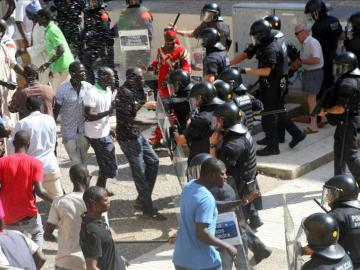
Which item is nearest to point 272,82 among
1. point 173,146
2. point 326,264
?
point 173,146

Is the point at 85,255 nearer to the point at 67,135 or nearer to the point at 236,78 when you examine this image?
the point at 67,135

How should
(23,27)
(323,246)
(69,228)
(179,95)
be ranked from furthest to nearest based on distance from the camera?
(23,27) → (179,95) → (69,228) → (323,246)

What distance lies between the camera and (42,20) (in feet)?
39.7

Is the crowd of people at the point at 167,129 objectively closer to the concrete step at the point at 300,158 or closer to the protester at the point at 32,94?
the protester at the point at 32,94

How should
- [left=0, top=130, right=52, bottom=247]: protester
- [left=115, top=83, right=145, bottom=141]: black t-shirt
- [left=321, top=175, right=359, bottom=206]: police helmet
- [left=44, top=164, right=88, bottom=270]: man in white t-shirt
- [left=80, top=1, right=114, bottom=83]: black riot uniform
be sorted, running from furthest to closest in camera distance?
[left=80, top=1, right=114, bottom=83]: black riot uniform < [left=115, top=83, right=145, bottom=141]: black t-shirt < [left=0, top=130, right=52, bottom=247]: protester < [left=44, top=164, right=88, bottom=270]: man in white t-shirt < [left=321, top=175, right=359, bottom=206]: police helmet

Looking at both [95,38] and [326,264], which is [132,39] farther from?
[326,264]

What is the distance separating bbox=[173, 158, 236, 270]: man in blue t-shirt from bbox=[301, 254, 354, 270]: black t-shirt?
0.97m

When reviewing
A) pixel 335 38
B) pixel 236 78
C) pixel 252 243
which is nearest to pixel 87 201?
pixel 252 243

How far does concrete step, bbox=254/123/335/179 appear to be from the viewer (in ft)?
36.9

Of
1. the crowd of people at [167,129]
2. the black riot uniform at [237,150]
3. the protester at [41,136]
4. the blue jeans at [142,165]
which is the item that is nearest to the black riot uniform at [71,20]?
the crowd of people at [167,129]

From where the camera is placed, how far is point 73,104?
31.9ft

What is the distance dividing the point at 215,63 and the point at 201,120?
2261 mm

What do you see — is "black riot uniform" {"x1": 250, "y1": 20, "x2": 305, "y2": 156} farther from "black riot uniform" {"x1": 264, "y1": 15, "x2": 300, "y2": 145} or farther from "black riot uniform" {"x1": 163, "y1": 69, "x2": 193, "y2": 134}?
"black riot uniform" {"x1": 163, "y1": 69, "x2": 193, "y2": 134}

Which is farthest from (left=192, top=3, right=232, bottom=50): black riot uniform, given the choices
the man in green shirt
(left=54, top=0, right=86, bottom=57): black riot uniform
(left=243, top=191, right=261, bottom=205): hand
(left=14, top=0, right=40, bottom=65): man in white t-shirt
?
(left=243, top=191, right=261, bottom=205): hand
